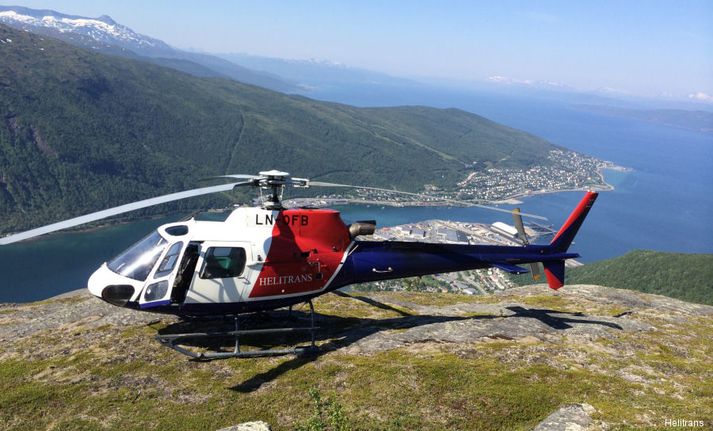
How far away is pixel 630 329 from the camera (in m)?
19.0

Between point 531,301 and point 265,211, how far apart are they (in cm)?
1768

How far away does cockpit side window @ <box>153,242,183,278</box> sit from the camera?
47.2 feet

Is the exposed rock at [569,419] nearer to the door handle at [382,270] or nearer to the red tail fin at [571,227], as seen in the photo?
the door handle at [382,270]

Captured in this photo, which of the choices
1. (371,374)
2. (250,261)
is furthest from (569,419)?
(250,261)

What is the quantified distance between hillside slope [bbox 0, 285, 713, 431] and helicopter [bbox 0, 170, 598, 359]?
1550mm

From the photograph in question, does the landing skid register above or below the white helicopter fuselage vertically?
below

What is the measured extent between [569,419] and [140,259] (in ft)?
46.3

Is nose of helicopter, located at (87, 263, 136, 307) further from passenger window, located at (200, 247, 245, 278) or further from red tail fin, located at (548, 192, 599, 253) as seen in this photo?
red tail fin, located at (548, 192, 599, 253)

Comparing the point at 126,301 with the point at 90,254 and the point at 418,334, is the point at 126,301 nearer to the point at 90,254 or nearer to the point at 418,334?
the point at 418,334

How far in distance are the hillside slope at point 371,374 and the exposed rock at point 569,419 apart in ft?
0.63

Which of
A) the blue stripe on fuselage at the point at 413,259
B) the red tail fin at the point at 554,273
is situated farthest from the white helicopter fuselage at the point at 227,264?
the red tail fin at the point at 554,273

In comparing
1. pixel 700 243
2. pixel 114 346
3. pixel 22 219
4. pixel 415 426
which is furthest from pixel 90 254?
pixel 700 243

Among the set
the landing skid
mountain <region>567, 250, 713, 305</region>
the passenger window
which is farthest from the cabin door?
mountain <region>567, 250, 713, 305</region>

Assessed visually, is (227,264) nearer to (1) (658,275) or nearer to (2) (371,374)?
(2) (371,374)
